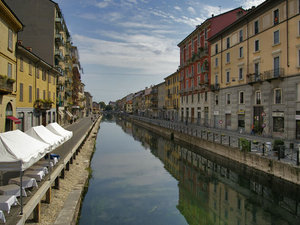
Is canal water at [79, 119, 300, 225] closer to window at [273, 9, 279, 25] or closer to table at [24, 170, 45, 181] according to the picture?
table at [24, 170, 45, 181]

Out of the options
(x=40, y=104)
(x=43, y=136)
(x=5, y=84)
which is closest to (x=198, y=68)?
(x=40, y=104)

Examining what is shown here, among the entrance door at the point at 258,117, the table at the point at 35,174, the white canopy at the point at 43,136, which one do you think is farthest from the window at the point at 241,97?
the table at the point at 35,174

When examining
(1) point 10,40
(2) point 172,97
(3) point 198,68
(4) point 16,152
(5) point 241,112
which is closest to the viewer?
(4) point 16,152

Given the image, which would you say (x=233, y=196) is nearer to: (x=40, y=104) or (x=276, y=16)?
(x=276, y=16)

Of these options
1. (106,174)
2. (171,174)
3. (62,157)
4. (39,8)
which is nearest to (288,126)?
(171,174)

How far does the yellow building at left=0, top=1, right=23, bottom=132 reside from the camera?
51.9 feet

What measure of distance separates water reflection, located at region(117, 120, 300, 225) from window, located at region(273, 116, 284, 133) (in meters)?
7.49

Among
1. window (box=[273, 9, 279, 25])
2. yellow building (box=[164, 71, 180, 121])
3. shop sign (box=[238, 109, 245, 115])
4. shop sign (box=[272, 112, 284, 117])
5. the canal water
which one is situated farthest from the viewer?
yellow building (box=[164, 71, 180, 121])

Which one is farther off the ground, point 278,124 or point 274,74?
point 274,74

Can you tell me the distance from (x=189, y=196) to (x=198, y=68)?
32881 mm

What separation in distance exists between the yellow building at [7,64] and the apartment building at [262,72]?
21562mm

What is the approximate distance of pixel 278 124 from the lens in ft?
76.8

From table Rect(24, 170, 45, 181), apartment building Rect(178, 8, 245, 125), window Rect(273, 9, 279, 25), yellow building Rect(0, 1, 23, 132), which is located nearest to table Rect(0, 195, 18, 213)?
table Rect(24, 170, 45, 181)

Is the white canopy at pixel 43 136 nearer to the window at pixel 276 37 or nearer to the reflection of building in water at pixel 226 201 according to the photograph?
the reflection of building in water at pixel 226 201
